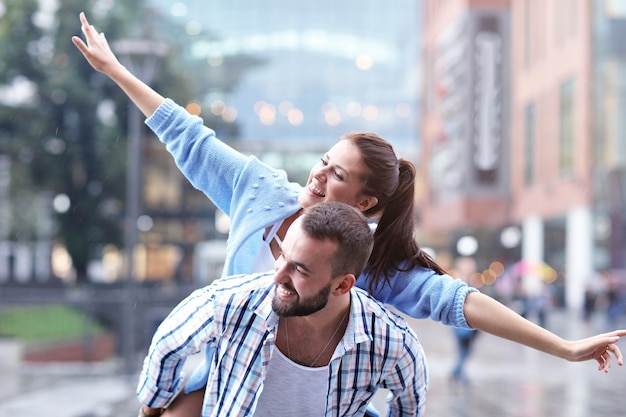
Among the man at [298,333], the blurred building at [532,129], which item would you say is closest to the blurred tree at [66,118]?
the blurred building at [532,129]

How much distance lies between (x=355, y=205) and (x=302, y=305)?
668mm

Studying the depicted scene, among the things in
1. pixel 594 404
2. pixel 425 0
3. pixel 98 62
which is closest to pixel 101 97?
pixel 594 404

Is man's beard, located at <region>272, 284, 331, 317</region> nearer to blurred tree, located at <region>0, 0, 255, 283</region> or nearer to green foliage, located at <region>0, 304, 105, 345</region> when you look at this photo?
green foliage, located at <region>0, 304, 105, 345</region>

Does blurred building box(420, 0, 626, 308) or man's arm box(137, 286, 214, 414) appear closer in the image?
man's arm box(137, 286, 214, 414)

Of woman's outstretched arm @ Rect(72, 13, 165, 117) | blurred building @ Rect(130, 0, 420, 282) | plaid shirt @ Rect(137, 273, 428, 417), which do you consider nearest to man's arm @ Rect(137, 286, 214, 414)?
plaid shirt @ Rect(137, 273, 428, 417)

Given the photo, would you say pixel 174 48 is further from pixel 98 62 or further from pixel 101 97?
pixel 98 62

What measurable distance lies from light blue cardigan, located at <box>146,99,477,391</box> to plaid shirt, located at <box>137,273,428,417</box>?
23 cm

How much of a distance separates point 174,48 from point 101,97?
8.04 meters

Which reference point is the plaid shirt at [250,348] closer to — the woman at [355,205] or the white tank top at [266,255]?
the woman at [355,205]

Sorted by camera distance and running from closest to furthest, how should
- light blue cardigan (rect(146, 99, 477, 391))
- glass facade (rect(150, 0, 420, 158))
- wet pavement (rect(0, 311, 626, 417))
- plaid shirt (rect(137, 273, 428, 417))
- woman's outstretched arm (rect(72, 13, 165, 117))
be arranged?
plaid shirt (rect(137, 273, 428, 417)) → light blue cardigan (rect(146, 99, 477, 391)) → woman's outstretched arm (rect(72, 13, 165, 117)) → wet pavement (rect(0, 311, 626, 417)) → glass facade (rect(150, 0, 420, 158))

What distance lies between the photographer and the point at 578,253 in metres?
42.0

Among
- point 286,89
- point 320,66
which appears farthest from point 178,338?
point 320,66

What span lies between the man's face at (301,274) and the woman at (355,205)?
0.54m

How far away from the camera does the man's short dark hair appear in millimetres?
2781
